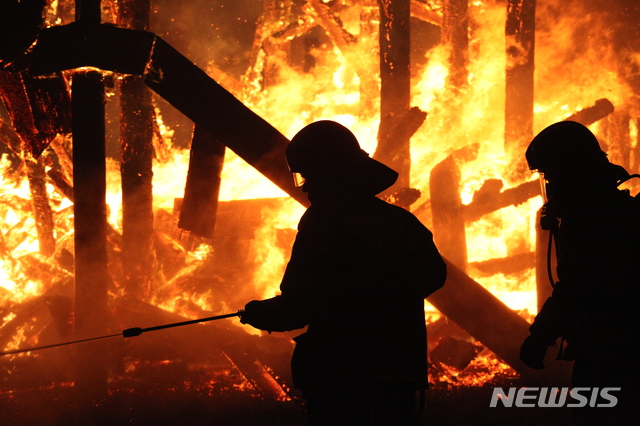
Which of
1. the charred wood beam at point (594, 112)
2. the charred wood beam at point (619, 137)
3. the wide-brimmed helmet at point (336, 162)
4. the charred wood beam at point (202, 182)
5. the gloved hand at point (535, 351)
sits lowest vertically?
the gloved hand at point (535, 351)

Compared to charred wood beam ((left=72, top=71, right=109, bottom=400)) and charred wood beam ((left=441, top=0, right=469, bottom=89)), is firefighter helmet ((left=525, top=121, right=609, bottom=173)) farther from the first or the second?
charred wood beam ((left=441, top=0, right=469, bottom=89))

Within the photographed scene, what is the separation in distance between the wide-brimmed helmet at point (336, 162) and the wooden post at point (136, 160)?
3286 mm

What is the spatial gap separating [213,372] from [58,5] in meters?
7.55

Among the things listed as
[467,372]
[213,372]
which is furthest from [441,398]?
[213,372]

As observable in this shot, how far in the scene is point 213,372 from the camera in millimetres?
4219

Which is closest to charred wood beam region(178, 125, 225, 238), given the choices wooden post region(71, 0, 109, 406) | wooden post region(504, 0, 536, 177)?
wooden post region(71, 0, 109, 406)

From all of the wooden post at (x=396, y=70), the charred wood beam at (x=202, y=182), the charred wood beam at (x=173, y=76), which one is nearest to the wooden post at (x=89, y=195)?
the charred wood beam at (x=173, y=76)

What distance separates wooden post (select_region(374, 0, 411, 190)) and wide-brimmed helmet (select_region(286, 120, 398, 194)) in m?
2.62

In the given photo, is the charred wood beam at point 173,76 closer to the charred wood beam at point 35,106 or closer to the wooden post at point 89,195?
the wooden post at point 89,195

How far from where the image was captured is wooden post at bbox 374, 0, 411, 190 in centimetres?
463

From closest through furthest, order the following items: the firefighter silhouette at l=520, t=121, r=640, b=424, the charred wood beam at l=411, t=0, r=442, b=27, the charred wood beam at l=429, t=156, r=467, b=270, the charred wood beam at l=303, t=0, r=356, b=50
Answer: the firefighter silhouette at l=520, t=121, r=640, b=424 → the charred wood beam at l=429, t=156, r=467, b=270 → the charred wood beam at l=303, t=0, r=356, b=50 → the charred wood beam at l=411, t=0, r=442, b=27

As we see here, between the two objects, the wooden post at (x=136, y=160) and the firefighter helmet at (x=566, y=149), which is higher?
the wooden post at (x=136, y=160)

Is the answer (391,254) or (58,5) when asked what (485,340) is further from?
(58,5)

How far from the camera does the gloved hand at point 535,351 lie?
7.41 ft
